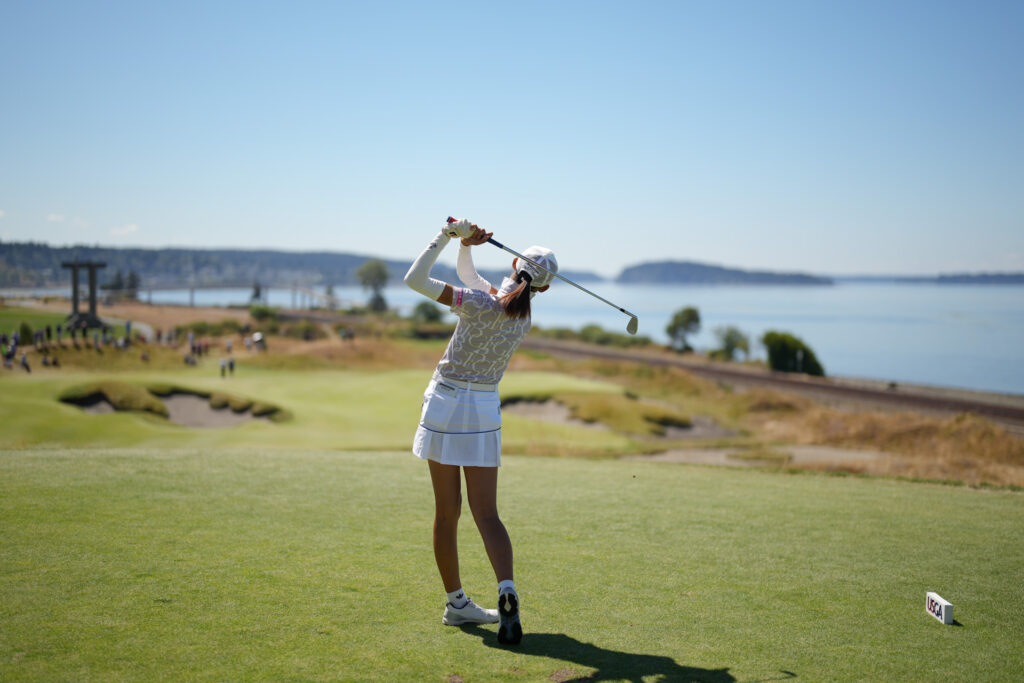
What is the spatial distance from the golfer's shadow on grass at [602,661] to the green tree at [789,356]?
49.9 meters

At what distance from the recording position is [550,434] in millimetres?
20562

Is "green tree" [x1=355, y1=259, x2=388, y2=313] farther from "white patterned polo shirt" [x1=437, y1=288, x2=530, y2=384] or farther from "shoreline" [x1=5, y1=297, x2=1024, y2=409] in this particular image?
"white patterned polo shirt" [x1=437, y1=288, x2=530, y2=384]

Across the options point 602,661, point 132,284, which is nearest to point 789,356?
point 132,284

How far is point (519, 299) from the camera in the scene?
4.14m

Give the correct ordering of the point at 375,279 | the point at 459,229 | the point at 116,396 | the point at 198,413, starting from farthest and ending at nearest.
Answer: the point at 375,279 → the point at 198,413 → the point at 116,396 → the point at 459,229

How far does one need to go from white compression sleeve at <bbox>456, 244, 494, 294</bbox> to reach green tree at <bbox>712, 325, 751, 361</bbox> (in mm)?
60806

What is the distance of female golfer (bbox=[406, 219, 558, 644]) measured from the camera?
4109 mm

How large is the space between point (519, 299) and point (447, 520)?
144cm

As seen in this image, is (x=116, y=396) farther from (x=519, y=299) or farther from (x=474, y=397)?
(x=519, y=299)

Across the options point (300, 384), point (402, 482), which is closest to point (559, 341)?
point (300, 384)

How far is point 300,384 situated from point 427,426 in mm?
24249

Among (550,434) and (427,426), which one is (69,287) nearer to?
(550,434)

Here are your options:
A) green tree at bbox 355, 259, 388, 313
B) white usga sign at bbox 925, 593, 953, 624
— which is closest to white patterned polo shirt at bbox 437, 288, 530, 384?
white usga sign at bbox 925, 593, 953, 624

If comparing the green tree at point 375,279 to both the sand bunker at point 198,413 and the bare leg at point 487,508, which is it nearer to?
the sand bunker at point 198,413
